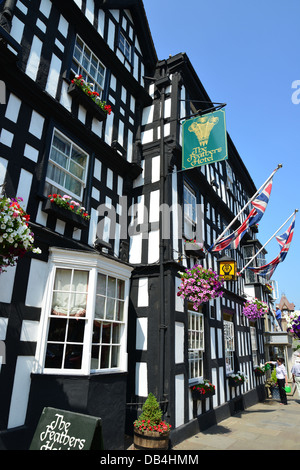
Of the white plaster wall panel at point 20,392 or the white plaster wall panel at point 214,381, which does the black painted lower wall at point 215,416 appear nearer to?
the white plaster wall panel at point 214,381

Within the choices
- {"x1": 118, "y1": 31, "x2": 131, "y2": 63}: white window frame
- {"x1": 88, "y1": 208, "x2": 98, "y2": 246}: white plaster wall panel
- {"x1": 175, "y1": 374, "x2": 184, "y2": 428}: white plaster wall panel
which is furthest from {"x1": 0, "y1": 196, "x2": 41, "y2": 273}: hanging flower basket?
{"x1": 118, "y1": 31, "x2": 131, "y2": 63}: white window frame

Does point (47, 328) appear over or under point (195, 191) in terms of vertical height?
under

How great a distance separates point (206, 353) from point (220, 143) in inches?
259

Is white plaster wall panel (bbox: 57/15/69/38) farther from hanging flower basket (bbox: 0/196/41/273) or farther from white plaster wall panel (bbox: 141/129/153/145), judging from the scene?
hanging flower basket (bbox: 0/196/41/273)

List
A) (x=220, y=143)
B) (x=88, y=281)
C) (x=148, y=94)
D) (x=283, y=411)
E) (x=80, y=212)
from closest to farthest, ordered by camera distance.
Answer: (x=88, y=281) < (x=80, y=212) < (x=220, y=143) < (x=148, y=94) < (x=283, y=411)

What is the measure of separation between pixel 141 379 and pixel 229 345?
20.2ft

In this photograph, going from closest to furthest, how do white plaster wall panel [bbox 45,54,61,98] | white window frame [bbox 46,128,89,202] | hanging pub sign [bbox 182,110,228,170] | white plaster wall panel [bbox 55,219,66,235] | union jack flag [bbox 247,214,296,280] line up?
white plaster wall panel [bbox 55,219,66,235] < white window frame [bbox 46,128,89,202] < white plaster wall panel [bbox 45,54,61,98] < hanging pub sign [bbox 182,110,228,170] < union jack flag [bbox 247,214,296,280]

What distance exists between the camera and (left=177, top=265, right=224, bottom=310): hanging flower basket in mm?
7891

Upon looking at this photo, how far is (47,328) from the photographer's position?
5793 millimetres

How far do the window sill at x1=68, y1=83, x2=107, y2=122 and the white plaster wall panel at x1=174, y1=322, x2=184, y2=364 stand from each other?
605cm

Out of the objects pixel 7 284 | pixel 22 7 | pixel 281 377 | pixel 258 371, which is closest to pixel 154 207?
pixel 7 284

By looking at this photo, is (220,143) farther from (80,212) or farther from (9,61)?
(9,61)

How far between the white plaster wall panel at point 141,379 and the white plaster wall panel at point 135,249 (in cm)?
279

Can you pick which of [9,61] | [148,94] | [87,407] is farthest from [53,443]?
[148,94]
